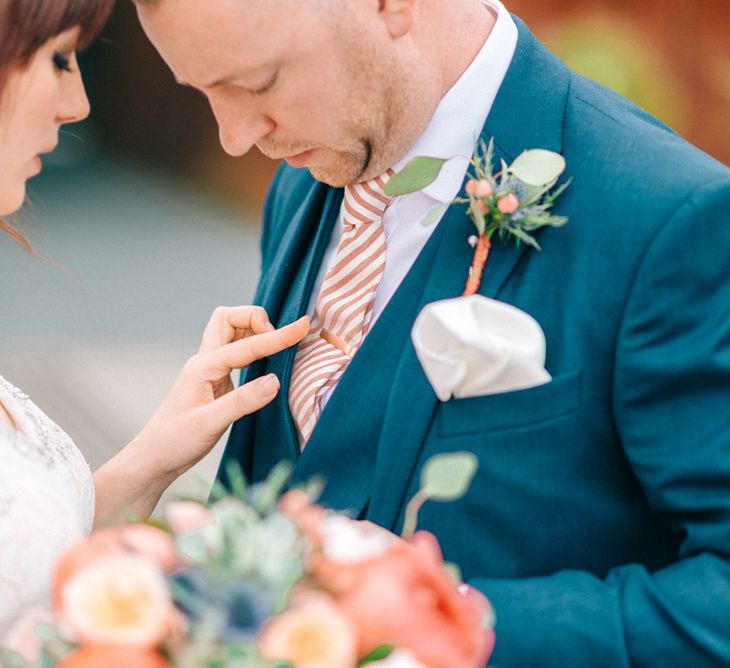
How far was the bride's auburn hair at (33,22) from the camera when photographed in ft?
4.50

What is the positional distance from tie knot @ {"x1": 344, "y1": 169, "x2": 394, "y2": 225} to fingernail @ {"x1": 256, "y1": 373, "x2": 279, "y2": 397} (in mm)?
273

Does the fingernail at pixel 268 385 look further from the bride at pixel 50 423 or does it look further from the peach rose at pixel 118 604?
the peach rose at pixel 118 604

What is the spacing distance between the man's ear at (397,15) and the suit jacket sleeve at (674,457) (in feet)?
1.51

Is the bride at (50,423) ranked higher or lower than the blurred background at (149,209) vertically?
higher

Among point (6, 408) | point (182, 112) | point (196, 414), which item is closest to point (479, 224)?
point (196, 414)

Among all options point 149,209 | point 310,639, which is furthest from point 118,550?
point 149,209

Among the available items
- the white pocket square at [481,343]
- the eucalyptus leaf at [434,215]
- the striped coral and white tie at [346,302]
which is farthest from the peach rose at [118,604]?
the striped coral and white tie at [346,302]

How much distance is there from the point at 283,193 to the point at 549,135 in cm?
67

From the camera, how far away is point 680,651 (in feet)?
4.30

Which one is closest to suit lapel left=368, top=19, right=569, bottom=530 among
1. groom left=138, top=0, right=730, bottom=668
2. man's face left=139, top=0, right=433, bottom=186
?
groom left=138, top=0, right=730, bottom=668

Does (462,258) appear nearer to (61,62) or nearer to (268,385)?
(268,385)

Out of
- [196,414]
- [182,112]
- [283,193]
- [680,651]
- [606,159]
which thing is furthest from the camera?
[182,112]

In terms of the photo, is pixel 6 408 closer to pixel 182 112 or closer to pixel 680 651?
pixel 680 651

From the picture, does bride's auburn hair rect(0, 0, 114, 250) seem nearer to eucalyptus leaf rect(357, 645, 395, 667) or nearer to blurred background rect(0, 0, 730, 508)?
blurred background rect(0, 0, 730, 508)
